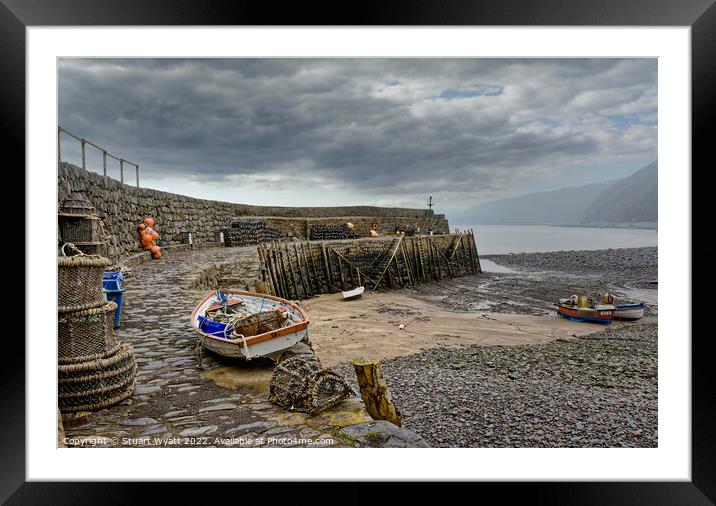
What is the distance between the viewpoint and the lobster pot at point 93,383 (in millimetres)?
2852

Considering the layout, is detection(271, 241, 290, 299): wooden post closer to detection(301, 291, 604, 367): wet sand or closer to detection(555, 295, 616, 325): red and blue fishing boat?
detection(301, 291, 604, 367): wet sand

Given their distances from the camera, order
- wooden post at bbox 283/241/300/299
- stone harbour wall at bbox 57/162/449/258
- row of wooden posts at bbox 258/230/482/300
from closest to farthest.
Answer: stone harbour wall at bbox 57/162/449/258 → row of wooden posts at bbox 258/230/482/300 → wooden post at bbox 283/241/300/299

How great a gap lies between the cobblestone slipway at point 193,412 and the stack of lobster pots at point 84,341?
15 cm

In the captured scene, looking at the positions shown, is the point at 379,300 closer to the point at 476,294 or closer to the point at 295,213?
the point at 476,294

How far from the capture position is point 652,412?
538cm

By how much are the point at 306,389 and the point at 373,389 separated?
2.53 ft

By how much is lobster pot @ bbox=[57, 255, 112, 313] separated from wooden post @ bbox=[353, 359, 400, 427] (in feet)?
7.29

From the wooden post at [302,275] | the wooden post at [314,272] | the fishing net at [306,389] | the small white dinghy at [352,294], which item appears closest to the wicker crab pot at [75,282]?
the fishing net at [306,389]

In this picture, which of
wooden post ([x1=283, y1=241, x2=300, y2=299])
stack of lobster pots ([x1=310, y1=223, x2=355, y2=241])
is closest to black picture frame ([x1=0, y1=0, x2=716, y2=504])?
wooden post ([x1=283, y1=241, x2=300, y2=299])

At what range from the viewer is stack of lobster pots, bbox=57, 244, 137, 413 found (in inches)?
111
